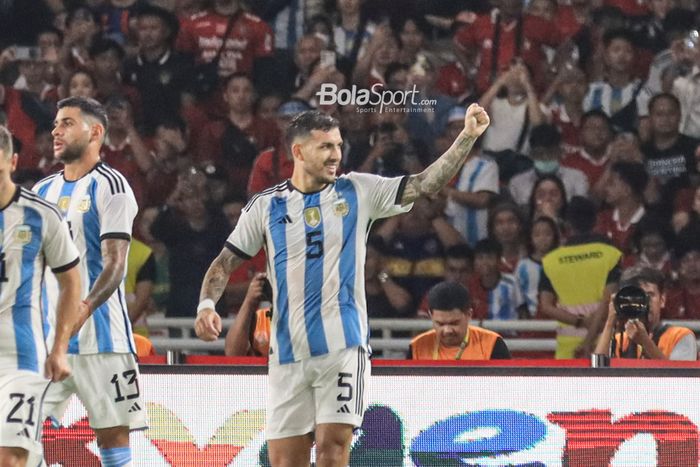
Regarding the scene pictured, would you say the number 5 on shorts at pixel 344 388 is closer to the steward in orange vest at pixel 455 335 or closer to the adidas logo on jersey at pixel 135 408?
the adidas logo on jersey at pixel 135 408

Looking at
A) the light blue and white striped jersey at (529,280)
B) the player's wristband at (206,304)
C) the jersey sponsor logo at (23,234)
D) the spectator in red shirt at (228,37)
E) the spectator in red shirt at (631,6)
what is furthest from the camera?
the spectator in red shirt at (631,6)

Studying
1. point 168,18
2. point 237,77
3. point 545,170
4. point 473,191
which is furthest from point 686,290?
point 168,18

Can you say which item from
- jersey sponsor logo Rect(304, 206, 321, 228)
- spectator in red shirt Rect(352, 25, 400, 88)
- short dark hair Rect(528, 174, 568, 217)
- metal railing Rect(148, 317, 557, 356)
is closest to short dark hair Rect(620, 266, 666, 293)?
metal railing Rect(148, 317, 557, 356)

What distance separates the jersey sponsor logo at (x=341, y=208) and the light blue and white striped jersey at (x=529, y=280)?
11.8ft

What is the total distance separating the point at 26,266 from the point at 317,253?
4.32 ft

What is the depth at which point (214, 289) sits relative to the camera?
6625mm

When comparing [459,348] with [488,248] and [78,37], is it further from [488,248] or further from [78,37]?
[78,37]

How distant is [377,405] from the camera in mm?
7273

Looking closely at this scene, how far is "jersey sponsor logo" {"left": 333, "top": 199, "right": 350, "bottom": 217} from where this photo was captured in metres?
6.58

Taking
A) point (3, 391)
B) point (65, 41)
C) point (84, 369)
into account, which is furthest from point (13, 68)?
point (3, 391)

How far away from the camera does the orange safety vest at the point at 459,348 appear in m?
7.95

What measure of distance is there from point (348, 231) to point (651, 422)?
183 centimetres

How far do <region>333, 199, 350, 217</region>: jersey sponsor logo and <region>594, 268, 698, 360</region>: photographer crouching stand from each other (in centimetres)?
189

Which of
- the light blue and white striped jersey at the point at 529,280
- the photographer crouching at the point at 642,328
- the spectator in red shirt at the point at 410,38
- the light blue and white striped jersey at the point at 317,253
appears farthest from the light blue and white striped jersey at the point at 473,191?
the light blue and white striped jersey at the point at 317,253
